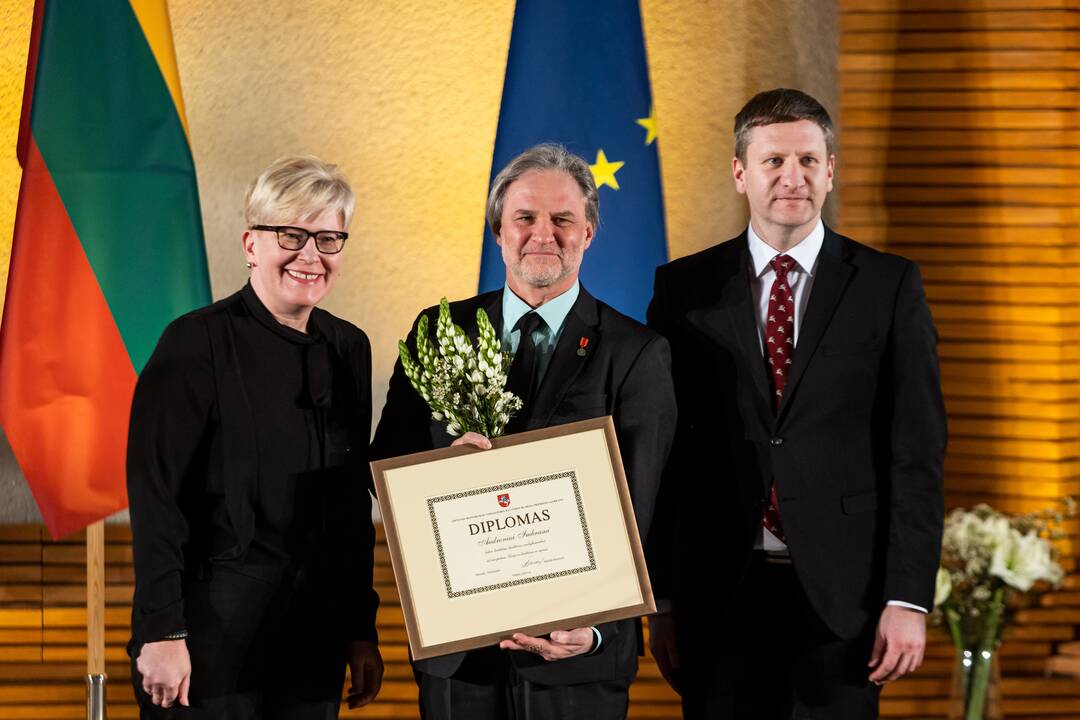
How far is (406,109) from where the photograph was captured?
4215 mm

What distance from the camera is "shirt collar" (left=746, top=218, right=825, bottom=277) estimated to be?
2426 millimetres

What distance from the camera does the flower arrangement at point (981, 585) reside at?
3350 mm

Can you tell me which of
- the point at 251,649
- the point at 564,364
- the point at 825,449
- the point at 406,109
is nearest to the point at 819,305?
the point at 825,449

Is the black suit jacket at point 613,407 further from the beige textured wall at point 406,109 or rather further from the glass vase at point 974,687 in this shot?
the beige textured wall at point 406,109

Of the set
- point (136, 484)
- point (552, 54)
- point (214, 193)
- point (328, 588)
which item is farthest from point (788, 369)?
point (214, 193)

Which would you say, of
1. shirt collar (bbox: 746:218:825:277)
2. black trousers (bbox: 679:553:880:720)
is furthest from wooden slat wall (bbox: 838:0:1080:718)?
black trousers (bbox: 679:553:880:720)

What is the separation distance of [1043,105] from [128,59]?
296cm

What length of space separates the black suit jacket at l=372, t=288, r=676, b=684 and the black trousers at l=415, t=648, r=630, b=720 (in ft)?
0.09

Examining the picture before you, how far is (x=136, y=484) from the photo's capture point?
7.16ft

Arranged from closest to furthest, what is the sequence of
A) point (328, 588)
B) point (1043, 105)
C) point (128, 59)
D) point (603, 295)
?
point (328, 588) → point (128, 59) → point (603, 295) → point (1043, 105)

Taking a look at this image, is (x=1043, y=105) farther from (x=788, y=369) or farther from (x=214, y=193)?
(x=214, y=193)

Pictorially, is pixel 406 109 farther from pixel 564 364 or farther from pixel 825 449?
pixel 825 449

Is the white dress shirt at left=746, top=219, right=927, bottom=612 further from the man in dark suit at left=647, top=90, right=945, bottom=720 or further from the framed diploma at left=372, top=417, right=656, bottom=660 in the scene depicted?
the framed diploma at left=372, top=417, right=656, bottom=660

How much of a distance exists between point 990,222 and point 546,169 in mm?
2301
